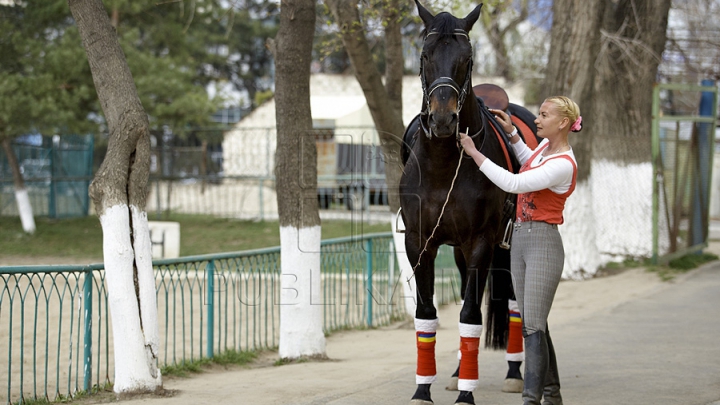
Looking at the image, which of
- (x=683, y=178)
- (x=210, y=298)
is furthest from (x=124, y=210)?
(x=683, y=178)

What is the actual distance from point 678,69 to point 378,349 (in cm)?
1912

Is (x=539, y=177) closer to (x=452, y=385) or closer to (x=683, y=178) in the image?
(x=452, y=385)

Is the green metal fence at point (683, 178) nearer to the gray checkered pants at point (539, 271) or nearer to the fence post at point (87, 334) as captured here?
the gray checkered pants at point (539, 271)

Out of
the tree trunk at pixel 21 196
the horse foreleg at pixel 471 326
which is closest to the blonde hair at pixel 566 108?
the horse foreleg at pixel 471 326

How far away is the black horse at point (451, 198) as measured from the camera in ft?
16.0

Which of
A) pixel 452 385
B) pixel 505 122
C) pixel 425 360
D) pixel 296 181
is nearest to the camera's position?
pixel 425 360

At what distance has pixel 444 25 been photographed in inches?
193

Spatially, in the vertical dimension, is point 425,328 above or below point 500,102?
below

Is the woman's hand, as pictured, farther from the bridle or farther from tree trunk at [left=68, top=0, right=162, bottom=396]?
tree trunk at [left=68, top=0, right=162, bottom=396]

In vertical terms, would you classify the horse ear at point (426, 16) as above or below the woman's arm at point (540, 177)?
above

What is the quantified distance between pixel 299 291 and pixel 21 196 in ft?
43.8

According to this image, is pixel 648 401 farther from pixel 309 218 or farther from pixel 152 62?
pixel 152 62

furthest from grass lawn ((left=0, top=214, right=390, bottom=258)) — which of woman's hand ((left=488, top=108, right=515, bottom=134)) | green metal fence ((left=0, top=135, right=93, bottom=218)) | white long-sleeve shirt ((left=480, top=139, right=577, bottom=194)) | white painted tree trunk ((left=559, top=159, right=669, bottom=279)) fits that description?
white long-sleeve shirt ((left=480, top=139, right=577, bottom=194))

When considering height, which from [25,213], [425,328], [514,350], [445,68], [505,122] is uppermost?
[445,68]
